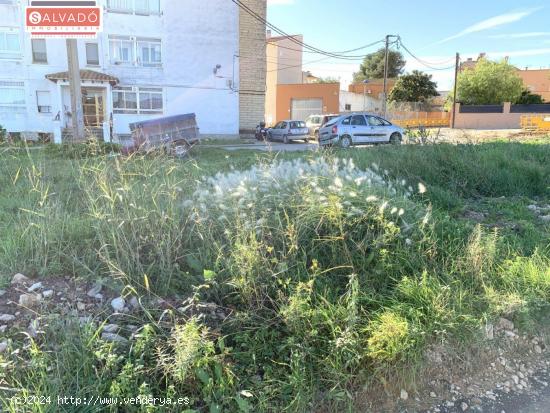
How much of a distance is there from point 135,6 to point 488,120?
3277 centimetres

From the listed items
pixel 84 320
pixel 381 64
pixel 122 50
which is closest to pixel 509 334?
pixel 84 320

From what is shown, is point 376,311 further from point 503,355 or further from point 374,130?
point 374,130

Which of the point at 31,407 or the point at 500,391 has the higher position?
the point at 31,407

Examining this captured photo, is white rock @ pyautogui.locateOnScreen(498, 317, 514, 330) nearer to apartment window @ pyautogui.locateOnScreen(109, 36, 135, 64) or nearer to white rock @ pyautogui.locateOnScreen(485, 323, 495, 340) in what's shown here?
white rock @ pyautogui.locateOnScreen(485, 323, 495, 340)

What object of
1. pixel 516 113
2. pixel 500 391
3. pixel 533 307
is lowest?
pixel 500 391

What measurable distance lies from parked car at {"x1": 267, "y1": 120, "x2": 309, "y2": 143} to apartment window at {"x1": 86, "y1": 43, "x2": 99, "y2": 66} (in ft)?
35.9

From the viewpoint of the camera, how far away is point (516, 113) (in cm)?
3981

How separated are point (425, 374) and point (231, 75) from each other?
25.2m

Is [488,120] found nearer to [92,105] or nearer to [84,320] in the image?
[92,105]

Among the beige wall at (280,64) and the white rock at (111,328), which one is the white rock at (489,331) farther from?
the beige wall at (280,64)

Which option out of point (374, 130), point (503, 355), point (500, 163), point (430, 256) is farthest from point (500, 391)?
point (374, 130)

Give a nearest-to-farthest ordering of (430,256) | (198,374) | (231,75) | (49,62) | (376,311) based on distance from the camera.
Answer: (198,374) < (376,311) < (430,256) < (49,62) < (231,75)

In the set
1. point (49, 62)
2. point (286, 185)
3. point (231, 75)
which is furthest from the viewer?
point (231, 75)

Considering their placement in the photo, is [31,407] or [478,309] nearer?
[31,407]
